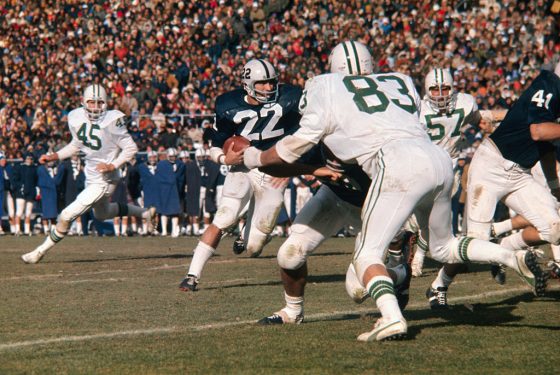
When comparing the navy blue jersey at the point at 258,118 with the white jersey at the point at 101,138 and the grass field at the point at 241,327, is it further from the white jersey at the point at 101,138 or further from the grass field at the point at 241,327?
the white jersey at the point at 101,138

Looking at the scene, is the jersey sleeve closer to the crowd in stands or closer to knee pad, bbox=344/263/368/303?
knee pad, bbox=344/263/368/303

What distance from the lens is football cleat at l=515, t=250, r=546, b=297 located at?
5.32 metres

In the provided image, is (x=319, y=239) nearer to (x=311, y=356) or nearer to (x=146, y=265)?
(x=311, y=356)

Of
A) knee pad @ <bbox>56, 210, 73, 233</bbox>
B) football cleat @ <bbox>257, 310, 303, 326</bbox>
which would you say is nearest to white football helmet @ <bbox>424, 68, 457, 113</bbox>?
football cleat @ <bbox>257, 310, 303, 326</bbox>

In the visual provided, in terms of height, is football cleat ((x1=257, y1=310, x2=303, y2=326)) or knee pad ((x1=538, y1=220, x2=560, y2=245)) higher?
knee pad ((x1=538, y1=220, x2=560, y2=245))

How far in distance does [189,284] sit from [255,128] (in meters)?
1.43

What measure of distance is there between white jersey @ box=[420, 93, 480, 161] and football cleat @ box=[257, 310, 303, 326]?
3602 mm

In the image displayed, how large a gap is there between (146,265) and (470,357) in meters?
6.70

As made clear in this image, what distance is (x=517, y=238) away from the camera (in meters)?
8.04

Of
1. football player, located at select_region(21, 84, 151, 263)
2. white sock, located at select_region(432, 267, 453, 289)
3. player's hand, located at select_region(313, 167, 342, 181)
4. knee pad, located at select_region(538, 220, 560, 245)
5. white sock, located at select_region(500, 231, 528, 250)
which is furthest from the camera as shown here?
football player, located at select_region(21, 84, 151, 263)

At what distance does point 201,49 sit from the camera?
79.9 feet

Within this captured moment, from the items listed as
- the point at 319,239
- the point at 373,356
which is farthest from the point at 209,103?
the point at 373,356

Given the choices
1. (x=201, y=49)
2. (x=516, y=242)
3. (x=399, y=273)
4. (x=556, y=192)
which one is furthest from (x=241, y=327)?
(x=201, y=49)

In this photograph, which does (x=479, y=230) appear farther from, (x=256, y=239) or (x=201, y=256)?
(x=201, y=256)
